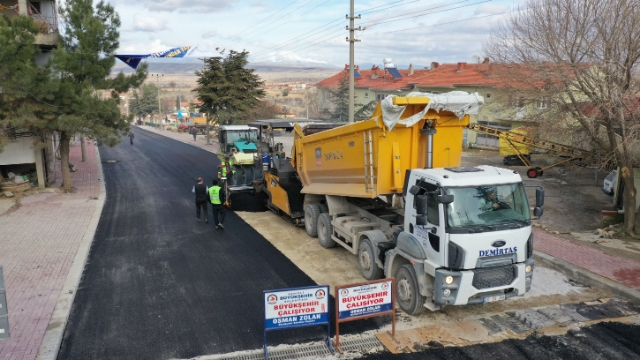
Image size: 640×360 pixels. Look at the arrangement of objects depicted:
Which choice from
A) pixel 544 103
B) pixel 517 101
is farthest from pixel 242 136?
pixel 544 103

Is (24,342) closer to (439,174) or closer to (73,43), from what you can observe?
(439,174)

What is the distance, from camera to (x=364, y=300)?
7320 millimetres

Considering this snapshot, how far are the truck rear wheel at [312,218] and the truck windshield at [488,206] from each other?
5.76 meters

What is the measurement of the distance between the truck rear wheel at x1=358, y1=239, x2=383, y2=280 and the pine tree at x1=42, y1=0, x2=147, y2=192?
12666 millimetres

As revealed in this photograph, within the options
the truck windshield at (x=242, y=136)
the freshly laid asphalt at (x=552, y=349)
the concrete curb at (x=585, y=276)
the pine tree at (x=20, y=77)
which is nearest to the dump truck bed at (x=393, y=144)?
the freshly laid asphalt at (x=552, y=349)

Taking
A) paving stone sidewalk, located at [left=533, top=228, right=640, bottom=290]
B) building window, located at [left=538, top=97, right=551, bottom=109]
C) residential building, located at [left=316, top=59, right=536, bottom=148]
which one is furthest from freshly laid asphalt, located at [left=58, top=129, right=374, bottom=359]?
residential building, located at [left=316, top=59, right=536, bottom=148]

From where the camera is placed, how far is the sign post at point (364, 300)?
7.14 m

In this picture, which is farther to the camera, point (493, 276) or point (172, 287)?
point (172, 287)

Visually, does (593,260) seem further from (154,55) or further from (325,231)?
(154,55)

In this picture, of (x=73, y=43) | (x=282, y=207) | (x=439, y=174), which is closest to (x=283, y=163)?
(x=282, y=207)

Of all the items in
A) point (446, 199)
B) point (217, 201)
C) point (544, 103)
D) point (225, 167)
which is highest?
point (544, 103)

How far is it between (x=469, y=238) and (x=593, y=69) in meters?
8.85

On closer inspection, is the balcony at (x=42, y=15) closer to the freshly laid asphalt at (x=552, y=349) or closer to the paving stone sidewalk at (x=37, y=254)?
the paving stone sidewalk at (x=37, y=254)

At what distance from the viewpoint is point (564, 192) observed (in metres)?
20.0
